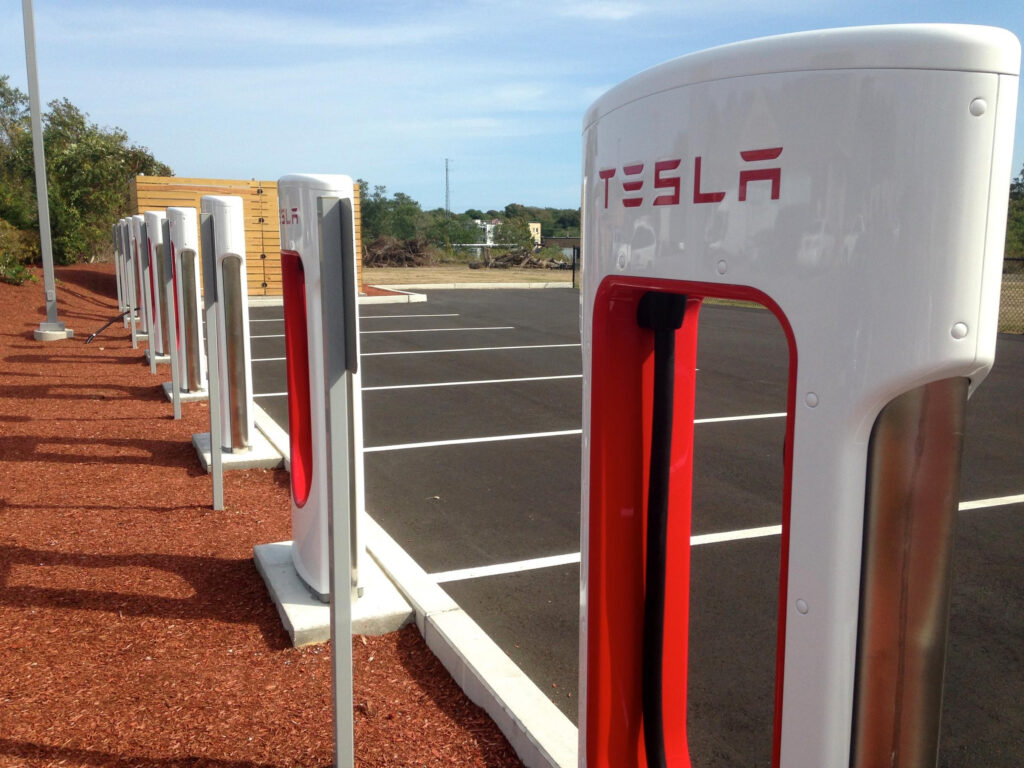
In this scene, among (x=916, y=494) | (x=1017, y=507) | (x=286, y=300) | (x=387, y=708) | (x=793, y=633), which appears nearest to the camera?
(x=916, y=494)

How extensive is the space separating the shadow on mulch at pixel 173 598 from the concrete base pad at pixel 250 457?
1588 mm

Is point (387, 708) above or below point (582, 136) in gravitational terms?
below

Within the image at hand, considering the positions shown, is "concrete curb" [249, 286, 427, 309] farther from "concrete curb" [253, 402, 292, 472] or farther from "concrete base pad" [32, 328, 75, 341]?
"concrete curb" [253, 402, 292, 472]

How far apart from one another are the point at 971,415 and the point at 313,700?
7.94 meters

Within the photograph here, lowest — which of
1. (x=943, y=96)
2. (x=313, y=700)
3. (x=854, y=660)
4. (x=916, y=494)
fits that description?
(x=313, y=700)

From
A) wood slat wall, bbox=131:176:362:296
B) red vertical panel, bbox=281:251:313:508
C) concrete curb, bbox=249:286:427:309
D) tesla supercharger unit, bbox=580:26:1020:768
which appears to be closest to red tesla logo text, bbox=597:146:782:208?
tesla supercharger unit, bbox=580:26:1020:768

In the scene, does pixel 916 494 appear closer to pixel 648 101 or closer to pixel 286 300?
pixel 648 101

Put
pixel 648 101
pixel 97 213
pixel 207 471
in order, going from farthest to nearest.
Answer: pixel 97 213 → pixel 207 471 → pixel 648 101

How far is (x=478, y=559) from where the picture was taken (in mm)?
4844

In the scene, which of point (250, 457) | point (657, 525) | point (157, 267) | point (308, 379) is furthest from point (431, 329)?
point (657, 525)

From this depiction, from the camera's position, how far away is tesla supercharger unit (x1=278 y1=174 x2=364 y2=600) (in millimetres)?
3869

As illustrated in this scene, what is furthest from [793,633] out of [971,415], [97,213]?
[97,213]

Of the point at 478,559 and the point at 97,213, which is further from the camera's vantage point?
the point at 97,213

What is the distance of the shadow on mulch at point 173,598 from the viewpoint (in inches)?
159
